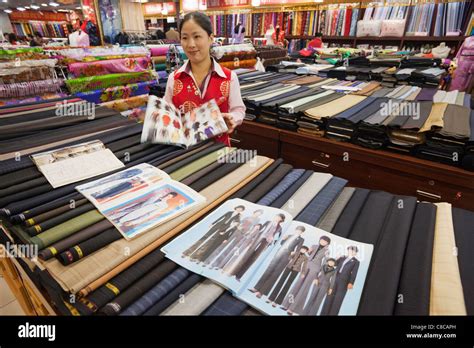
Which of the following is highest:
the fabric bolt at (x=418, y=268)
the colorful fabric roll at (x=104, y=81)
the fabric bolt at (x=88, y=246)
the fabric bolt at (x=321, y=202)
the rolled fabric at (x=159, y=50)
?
the rolled fabric at (x=159, y=50)

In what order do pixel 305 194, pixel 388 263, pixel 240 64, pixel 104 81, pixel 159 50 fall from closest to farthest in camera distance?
pixel 388 263
pixel 305 194
pixel 104 81
pixel 159 50
pixel 240 64

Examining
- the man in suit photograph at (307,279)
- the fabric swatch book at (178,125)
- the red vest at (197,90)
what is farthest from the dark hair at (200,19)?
the man in suit photograph at (307,279)

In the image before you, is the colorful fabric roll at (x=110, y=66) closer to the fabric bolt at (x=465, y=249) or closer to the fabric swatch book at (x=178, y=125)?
the fabric swatch book at (x=178, y=125)

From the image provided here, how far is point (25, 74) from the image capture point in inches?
78.4

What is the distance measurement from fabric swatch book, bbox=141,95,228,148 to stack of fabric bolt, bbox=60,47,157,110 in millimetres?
1125

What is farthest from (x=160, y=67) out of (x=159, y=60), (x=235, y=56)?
(x=235, y=56)

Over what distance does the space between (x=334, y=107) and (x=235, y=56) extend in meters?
2.34

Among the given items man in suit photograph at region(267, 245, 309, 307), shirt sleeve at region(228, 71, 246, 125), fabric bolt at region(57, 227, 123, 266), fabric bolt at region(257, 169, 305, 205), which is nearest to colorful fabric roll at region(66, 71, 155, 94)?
shirt sleeve at region(228, 71, 246, 125)

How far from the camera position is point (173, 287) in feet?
2.47

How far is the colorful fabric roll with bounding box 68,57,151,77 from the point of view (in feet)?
7.61

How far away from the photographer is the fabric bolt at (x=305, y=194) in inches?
41.8

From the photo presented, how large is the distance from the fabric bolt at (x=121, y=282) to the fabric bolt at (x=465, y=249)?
32.9 inches

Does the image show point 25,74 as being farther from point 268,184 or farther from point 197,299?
point 197,299

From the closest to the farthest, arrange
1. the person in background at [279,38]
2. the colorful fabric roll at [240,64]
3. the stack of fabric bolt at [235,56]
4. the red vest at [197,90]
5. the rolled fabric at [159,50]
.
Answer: the red vest at [197,90] → the rolled fabric at [159,50] → the stack of fabric bolt at [235,56] → the colorful fabric roll at [240,64] → the person in background at [279,38]
